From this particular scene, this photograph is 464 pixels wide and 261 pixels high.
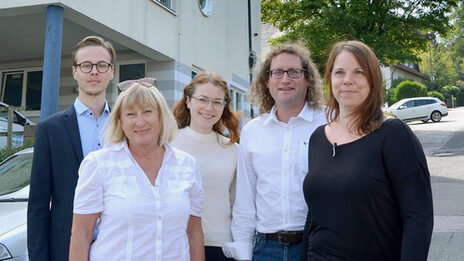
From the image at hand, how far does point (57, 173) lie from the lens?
8.24ft

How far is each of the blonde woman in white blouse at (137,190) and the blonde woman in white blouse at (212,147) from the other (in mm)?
416

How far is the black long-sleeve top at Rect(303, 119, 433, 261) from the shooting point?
1.96 meters

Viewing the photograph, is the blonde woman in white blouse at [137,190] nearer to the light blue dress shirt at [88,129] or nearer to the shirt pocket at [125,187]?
the shirt pocket at [125,187]

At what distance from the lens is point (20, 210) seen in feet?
13.2

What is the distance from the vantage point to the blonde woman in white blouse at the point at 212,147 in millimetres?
2910

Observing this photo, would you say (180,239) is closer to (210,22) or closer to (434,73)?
(210,22)

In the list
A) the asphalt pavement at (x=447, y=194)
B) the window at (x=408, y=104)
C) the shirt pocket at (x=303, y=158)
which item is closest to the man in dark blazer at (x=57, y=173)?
the shirt pocket at (x=303, y=158)

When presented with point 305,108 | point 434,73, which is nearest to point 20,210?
point 305,108

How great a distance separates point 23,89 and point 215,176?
13650mm

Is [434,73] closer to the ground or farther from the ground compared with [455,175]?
farther from the ground

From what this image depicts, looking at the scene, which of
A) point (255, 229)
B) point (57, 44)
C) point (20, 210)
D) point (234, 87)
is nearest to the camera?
point (255, 229)

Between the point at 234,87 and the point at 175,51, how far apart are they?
4.94 meters

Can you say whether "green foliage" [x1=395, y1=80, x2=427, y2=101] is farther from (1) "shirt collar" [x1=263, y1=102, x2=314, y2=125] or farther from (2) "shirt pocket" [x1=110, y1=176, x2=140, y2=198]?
(2) "shirt pocket" [x1=110, y1=176, x2=140, y2=198]

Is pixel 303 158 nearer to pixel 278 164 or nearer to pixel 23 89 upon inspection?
pixel 278 164
